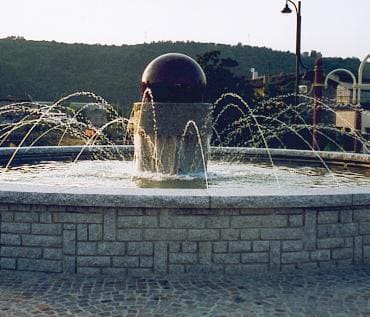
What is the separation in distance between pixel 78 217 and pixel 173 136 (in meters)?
3.94

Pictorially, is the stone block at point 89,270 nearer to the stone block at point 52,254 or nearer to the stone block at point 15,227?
the stone block at point 52,254

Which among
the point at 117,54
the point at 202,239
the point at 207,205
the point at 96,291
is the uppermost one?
the point at 117,54

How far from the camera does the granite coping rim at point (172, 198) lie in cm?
554

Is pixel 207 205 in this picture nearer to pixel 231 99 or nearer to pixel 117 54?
pixel 231 99

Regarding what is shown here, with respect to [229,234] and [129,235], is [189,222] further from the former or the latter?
[129,235]

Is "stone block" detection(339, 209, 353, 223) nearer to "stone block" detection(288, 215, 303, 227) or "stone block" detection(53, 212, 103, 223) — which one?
"stone block" detection(288, 215, 303, 227)

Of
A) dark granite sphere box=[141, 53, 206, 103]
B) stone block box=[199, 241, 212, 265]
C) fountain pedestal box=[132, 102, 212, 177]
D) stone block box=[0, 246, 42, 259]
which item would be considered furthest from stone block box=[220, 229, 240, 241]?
dark granite sphere box=[141, 53, 206, 103]

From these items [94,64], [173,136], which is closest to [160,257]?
[173,136]

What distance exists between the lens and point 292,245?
19.0 ft

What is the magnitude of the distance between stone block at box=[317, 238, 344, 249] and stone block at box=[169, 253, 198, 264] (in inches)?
58.7

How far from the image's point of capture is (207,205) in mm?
5551

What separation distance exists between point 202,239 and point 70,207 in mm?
1551

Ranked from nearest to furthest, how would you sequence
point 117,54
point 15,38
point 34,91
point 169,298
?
point 169,298, point 34,91, point 117,54, point 15,38

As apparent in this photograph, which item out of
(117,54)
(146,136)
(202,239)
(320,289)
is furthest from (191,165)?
(117,54)
